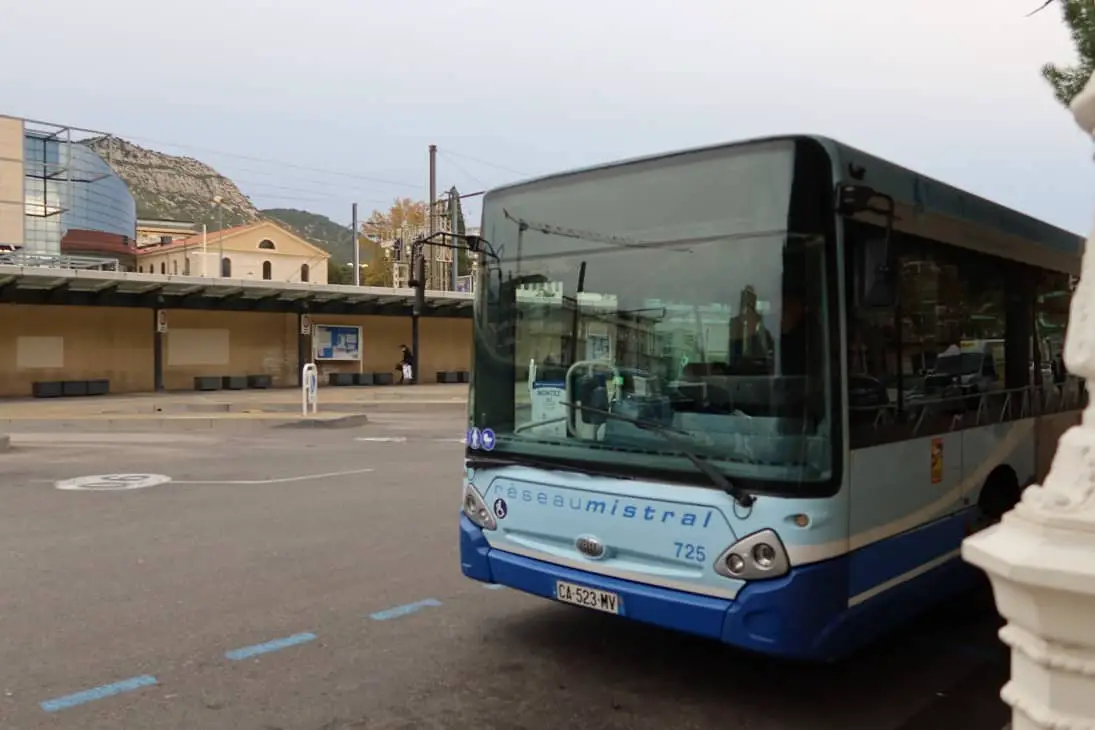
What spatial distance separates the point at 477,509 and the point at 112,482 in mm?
7799

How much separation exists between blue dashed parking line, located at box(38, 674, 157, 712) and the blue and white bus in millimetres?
1793

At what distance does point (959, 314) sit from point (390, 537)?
4985mm

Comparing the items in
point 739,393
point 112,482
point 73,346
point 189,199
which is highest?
point 189,199

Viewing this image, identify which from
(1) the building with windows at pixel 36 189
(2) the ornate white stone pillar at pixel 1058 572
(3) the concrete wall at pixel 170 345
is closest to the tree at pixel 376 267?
(1) the building with windows at pixel 36 189

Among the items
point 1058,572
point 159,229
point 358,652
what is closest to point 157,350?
point 358,652

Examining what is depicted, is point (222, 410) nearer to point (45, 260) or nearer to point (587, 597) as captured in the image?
point (45, 260)

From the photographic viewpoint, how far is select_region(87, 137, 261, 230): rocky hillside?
162 m

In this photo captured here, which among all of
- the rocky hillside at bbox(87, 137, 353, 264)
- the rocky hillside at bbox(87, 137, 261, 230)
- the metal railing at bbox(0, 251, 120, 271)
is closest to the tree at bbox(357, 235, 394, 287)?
the metal railing at bbox(0, 251, 120, 271)

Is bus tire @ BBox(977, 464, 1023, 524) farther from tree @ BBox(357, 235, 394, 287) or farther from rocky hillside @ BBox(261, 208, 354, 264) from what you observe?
rocky hillside @ BBox(261, 208, 354, 264)

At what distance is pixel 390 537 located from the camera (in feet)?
25.7

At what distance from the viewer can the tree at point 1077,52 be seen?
6.64 m

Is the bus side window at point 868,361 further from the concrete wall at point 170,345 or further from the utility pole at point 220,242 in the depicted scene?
the utility pole at point 220,242

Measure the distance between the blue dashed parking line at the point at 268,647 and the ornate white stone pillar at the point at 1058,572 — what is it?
404 cm

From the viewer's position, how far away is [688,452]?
13.7 feet
